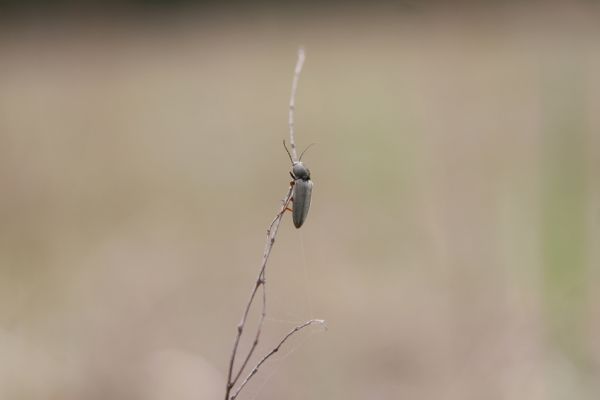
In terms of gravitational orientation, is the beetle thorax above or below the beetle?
above

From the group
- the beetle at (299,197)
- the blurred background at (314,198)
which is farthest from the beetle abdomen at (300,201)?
the blurred background at (314,198)

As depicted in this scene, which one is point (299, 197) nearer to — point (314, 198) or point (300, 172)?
point (300, 172)

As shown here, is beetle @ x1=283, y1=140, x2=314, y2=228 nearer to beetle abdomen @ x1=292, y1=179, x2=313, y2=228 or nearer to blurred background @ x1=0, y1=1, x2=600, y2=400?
beetle abdomen @ x1=292, y1=179, x2=313, y2=228

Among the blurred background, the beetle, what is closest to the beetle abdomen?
the beetle

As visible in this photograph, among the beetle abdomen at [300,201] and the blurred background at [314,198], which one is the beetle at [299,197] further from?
the blurred background at [314,198]

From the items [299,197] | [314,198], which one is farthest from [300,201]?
[314,198]

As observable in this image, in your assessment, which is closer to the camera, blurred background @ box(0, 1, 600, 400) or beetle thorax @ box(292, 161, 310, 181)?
beetle thorax @ box(292, 161, 310, 181)

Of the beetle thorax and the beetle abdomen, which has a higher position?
the beetle thorax

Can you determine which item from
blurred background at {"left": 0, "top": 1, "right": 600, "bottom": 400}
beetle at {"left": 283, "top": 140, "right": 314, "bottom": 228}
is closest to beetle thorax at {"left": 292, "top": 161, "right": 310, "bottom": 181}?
beetle at {"left": 283, "top": 140, "right": 314, "bottom": 228}
